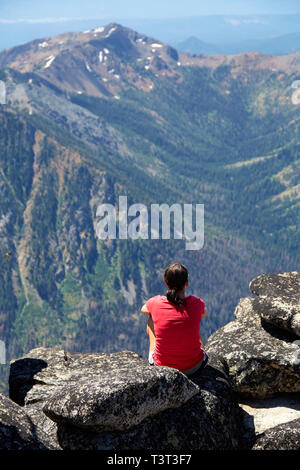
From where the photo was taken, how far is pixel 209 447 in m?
18.2

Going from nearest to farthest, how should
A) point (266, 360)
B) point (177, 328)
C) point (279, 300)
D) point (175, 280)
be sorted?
point (175, 280), point (177, 328), point (266, 360), point (279, 300)

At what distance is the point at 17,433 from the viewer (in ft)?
54.6

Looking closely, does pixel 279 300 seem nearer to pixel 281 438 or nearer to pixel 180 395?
pixel 281 438

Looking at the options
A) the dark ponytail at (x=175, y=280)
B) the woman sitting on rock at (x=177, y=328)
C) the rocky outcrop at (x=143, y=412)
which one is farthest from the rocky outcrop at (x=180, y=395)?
the dark ponytail at (x=175, y=280)

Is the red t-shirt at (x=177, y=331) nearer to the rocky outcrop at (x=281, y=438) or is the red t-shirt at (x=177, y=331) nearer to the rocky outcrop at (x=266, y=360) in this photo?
the rocky outcrop at (x=266, y=360)

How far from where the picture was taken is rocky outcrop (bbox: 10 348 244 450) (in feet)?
55.8

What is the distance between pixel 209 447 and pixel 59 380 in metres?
8.78

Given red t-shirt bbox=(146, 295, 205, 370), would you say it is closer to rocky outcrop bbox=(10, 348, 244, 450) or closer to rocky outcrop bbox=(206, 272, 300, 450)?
rocky outcrop bbox=(10, 348, 244, 450)

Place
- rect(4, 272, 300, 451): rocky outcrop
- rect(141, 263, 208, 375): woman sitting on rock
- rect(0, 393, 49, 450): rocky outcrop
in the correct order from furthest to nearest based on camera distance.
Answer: rect(141, 263, 208, 375): woman sitting on rock, rect(4, 272, 300, 451): rocky outcrop, rect(0, 393, 49, 450): rocky outcrop

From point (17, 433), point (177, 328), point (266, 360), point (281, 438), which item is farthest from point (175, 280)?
point (17, 433)

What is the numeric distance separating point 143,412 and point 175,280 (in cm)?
523

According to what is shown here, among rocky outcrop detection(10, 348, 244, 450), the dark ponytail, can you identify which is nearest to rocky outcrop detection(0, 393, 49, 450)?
rocky outcrop detection(10, 348, 244, 450)
